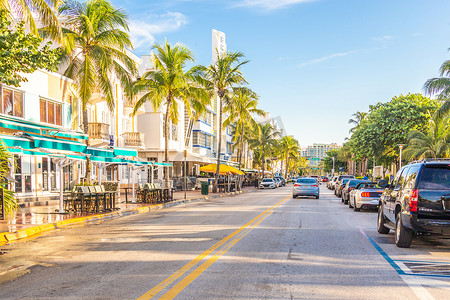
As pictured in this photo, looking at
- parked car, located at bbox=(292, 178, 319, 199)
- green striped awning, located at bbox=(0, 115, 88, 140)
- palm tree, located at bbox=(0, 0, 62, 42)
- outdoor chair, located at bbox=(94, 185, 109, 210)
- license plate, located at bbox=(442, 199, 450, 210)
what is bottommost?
parked car, located at bbox=(292, 178, 319, 199)

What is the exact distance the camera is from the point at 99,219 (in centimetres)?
1644

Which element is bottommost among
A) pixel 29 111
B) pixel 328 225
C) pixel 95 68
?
pixel 328 225

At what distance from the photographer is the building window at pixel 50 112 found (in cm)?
2359

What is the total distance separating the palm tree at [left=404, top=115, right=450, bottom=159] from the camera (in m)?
40.7

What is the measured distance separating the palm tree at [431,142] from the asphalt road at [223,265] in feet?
103

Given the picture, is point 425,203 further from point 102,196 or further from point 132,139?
point 132,139

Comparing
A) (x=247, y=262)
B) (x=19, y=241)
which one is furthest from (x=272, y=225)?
(x=19, y=241)

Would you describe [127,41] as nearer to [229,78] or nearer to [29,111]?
[29,111]

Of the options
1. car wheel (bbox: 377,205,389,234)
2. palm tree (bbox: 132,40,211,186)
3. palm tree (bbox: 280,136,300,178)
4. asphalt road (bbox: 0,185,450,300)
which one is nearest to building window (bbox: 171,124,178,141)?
palm tree (bbox: 132,40,211,186)

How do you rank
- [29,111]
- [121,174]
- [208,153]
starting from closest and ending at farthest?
[29,111] < [121,174] < [208,153]

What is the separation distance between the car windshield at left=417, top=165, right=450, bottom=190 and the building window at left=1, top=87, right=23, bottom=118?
60.0 ft

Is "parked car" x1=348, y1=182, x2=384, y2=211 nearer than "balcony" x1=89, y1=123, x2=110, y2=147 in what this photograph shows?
Yes

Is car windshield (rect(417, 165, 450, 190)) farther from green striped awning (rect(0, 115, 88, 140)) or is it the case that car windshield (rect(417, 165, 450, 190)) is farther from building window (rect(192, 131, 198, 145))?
building window (rect(192, 131, 198, 145))

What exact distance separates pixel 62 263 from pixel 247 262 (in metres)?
3.42
